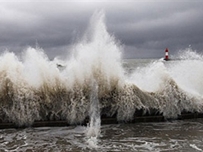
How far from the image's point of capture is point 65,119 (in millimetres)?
7953

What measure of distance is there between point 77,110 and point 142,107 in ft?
6.03

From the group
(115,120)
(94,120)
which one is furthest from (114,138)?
(115,120)

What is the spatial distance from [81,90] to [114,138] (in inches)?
90.4

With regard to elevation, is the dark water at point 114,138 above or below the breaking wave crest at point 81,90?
below

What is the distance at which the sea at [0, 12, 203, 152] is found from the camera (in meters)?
6.42

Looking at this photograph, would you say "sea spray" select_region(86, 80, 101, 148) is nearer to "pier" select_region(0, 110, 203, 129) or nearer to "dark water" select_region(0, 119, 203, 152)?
"dark water" select_region(0, 119, 203, 152)

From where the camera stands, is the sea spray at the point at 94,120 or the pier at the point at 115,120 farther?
the pier at the point at 115,120

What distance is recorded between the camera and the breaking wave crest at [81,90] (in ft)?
26.3

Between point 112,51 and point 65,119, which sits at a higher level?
point 112,51

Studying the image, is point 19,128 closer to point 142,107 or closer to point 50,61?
point 50,61

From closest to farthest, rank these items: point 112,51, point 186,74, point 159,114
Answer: point 159,114 < point 112,51 < point 186,74

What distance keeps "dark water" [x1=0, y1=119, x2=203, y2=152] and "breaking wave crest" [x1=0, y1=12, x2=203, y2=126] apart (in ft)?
1.79

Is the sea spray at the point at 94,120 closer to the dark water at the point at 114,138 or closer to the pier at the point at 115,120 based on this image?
the dark water at the point at 114,138

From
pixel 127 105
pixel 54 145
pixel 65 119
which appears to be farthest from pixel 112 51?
pixel 54 145
